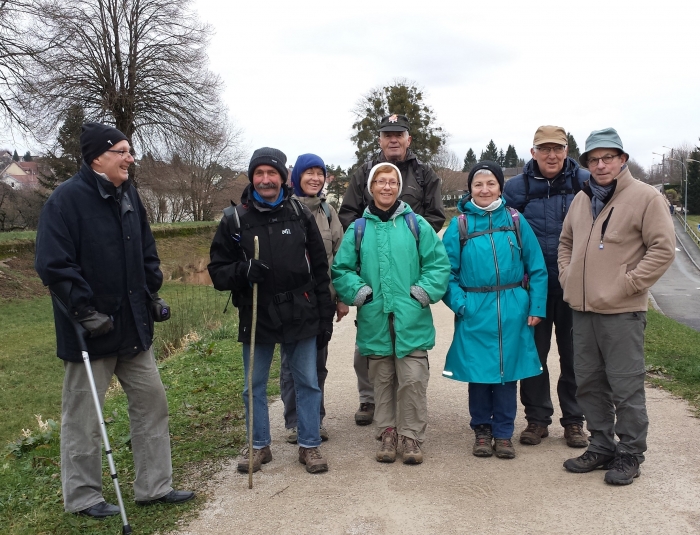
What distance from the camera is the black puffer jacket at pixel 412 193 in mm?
5781

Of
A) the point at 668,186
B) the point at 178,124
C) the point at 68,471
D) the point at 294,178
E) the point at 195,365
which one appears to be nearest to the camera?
the point at 68,471

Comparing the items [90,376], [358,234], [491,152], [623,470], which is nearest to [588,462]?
[623,470]

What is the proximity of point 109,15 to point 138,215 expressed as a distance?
29292 millimetres

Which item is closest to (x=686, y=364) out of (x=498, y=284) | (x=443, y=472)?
(x=498, y=284)

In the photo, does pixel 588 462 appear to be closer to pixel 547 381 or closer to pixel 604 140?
pixel 547 381

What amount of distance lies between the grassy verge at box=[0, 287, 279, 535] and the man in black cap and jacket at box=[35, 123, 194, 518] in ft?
0.55

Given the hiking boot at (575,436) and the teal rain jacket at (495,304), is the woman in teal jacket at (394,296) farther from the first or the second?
the hiking boot at (575,436)

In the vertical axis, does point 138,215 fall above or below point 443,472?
above

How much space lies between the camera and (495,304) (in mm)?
Result: 4871

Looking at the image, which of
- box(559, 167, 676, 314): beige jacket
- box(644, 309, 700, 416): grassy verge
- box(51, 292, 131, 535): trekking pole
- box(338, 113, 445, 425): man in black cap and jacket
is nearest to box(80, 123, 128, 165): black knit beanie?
box(51, 292, 131, 535): trekking pole

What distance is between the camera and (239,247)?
4691 millimetres

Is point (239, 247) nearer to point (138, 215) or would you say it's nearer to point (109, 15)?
point (138, 215)

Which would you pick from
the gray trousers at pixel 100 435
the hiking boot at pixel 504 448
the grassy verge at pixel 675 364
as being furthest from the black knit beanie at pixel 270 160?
the grassy verge at pixel 675 364

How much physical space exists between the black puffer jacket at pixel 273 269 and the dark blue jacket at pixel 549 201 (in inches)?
70.2
